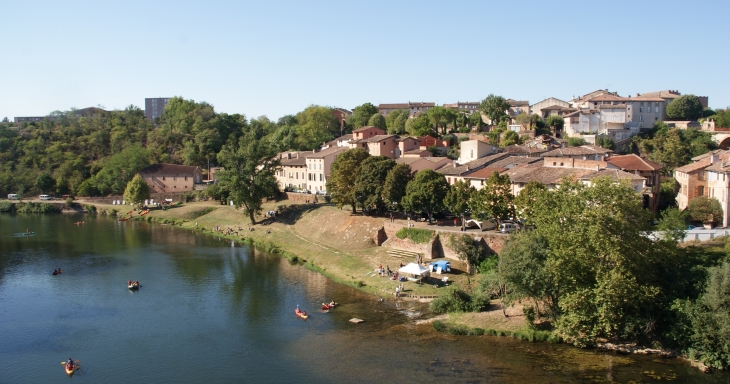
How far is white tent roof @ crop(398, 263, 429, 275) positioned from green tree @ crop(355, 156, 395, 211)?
13111 millimetres

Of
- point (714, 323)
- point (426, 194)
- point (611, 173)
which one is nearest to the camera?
point (714, 323)

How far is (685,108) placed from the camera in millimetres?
72938

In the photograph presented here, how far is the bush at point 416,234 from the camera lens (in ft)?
Answer: 150

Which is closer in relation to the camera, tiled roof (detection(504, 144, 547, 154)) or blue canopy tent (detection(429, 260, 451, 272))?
blue canopy tent (detection(429, 260, 451, 272))

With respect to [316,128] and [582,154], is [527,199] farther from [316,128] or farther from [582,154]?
[316,128]

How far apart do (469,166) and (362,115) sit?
54.0 meters

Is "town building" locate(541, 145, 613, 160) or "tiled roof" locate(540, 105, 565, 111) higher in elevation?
"tiled roof" locate(540, 105, 565, 111)

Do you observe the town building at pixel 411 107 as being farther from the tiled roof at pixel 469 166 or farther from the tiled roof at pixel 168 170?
the tiled roof at pixel 469 166

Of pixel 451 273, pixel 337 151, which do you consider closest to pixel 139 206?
pixel 337 151

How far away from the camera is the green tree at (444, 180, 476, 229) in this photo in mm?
46125

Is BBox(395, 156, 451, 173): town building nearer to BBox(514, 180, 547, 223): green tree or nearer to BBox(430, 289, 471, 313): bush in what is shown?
BBox(514, 180, 547, 223): green tree

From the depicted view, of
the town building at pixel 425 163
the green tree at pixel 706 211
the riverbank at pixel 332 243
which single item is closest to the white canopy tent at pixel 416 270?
the riverbank at pixel 332 243

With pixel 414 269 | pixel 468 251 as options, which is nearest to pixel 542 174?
pixel 468 251

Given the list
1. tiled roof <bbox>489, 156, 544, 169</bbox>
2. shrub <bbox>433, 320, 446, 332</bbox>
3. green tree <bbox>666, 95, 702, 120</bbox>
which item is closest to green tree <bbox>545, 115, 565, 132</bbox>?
green tree <bbox>666, 95, 702, 120</bbox>
